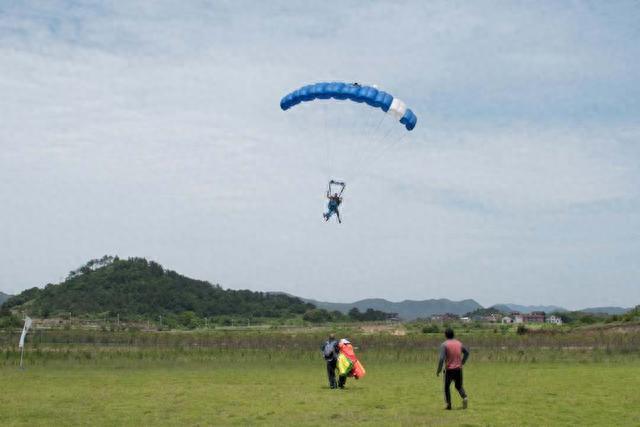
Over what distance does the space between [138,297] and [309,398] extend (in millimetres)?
143774

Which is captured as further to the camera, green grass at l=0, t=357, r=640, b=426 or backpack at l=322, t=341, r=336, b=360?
backpack at l=322, t=341, r=336, b=360

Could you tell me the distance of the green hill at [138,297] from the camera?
144625 mm

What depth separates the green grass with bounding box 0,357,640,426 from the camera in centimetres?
1421

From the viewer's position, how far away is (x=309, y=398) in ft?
59.3

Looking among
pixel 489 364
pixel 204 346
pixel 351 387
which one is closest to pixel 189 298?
pixel 204 346

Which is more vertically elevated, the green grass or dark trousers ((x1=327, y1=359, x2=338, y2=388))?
dark trousers ((x1=327, y1=359, x2=338, y2=388))

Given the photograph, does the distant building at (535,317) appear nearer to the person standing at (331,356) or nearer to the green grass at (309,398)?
the green grass at (309,398)

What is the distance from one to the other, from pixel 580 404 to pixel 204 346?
110 ft

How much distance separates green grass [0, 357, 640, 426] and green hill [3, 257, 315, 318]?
387ft

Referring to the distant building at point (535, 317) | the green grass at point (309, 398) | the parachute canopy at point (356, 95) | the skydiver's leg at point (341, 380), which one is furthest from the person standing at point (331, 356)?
the distant building at point (535, 317)

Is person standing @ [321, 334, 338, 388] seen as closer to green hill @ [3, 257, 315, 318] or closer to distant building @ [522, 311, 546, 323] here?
green hill @ [3, 257, 315, 318]

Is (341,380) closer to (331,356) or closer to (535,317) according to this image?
(331,356)

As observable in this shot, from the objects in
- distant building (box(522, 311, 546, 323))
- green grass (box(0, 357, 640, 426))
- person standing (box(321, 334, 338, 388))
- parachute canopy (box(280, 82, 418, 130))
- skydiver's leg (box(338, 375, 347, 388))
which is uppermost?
parachute canopy (box(280, 82, 418, 130))

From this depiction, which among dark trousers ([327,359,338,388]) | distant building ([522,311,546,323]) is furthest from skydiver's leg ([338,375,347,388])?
distant building ([522,311,546,323])
